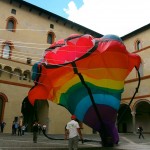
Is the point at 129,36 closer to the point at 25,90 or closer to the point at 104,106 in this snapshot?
the point at 25,90

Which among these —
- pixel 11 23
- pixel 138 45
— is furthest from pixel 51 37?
pixel 138 45

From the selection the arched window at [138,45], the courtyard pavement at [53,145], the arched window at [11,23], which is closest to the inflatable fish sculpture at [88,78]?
the courtyard pavement at [53,145]

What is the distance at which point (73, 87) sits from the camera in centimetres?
1095

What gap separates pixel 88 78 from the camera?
10.7 m

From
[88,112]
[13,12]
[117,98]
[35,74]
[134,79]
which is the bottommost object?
[88,112]

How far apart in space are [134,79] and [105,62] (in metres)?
21.4

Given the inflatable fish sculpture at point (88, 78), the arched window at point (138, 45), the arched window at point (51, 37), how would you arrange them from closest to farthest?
the inflatable fish sculpture at point (88, 78) → the arched window at point (51, 37) → the arched window at point (138, 45)

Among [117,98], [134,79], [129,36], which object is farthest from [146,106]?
[117,98]

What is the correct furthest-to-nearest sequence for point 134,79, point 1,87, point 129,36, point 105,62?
point 129,36 → point 134,79 → point 1,87 → point 105,62

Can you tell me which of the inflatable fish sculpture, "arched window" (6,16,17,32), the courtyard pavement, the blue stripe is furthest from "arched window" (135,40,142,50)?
the blue stripe

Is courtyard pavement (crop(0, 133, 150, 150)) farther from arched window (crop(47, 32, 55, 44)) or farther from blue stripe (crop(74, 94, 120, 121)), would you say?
arched window (crop(47, 32, 55, 44))

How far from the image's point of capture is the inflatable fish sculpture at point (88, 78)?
10.6 metres

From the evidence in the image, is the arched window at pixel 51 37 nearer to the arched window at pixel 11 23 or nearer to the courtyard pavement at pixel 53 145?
the arched window at pixel 11 23

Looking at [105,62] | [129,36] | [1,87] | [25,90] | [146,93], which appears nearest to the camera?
[105,62]
